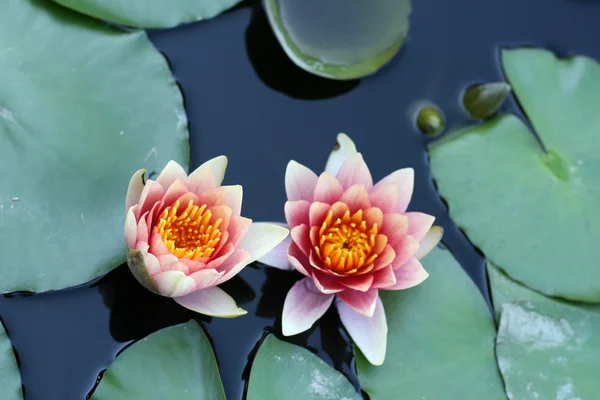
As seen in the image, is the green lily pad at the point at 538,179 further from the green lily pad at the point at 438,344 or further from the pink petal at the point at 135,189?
the pink petal at the point at 135,189

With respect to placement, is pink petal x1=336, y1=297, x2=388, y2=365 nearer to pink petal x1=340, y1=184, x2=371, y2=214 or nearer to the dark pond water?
the dark pond water

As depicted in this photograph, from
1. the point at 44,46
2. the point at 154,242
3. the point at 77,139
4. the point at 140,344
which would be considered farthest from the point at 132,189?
the point at 44,46

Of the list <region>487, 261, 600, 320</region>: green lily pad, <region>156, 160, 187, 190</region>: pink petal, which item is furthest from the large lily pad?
<region>487, 261, 600, 320</region>: green lily pad

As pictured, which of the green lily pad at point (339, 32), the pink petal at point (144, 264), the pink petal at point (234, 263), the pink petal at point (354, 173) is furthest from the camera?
the green lily pad at point (339, 32)

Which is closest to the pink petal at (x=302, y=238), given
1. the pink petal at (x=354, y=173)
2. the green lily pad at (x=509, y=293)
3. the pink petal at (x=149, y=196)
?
the pink petal at (x=354, y=173)

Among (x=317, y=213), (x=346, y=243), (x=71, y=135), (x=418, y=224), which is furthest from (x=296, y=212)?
(x=71, y=135)

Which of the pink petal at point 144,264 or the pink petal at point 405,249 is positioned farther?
the pink petal at point 405,249

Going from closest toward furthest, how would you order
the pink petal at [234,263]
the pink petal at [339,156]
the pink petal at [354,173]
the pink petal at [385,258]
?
the pink petal at [234,263]
the pink petal at [385,258]
the pink petal at [354,173]
the pink petal at [339,156]

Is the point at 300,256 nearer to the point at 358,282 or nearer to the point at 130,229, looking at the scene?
the point at 358,282
